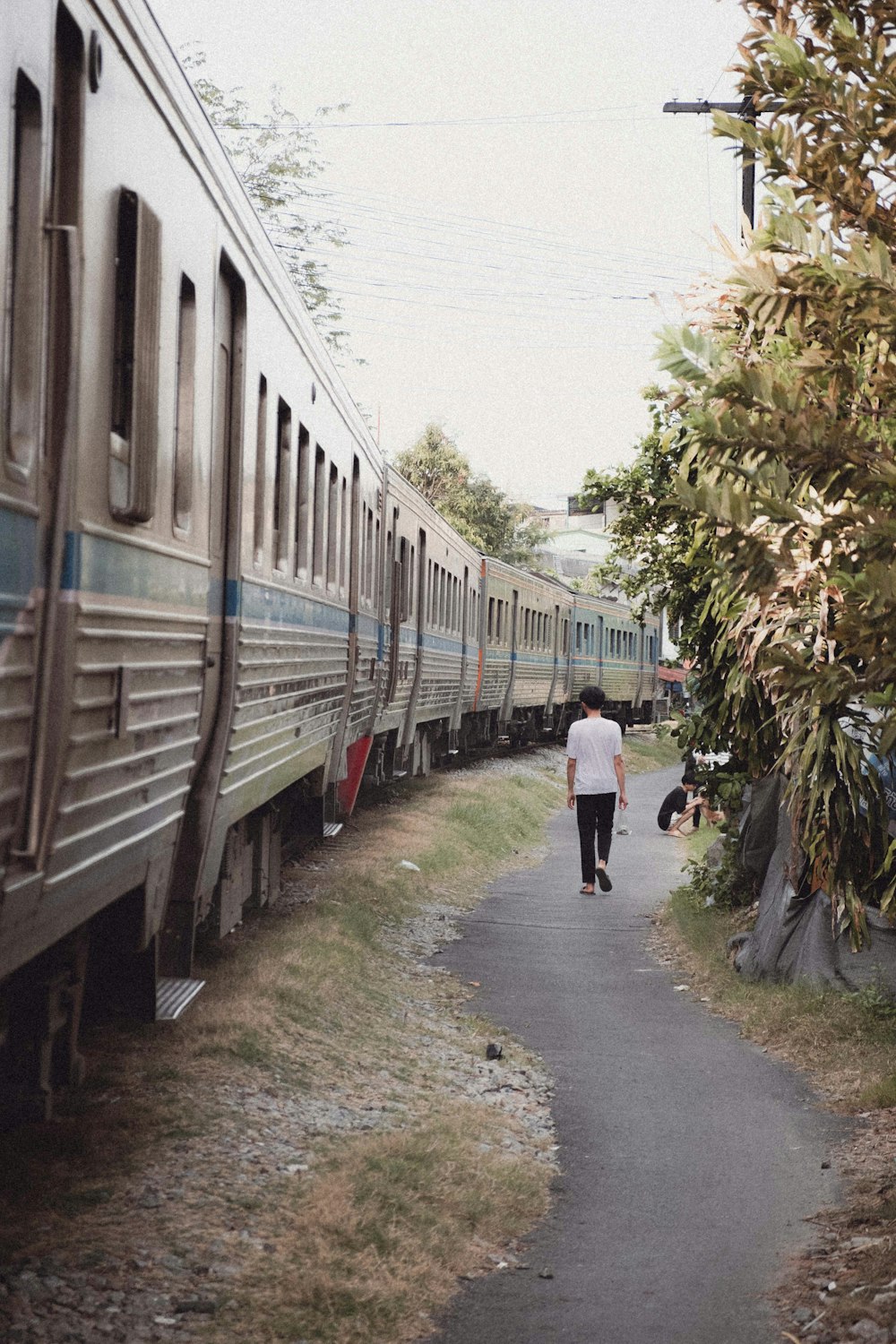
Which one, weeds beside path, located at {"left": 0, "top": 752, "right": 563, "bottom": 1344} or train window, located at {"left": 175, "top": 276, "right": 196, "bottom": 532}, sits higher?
train window, located at {"left": 175, "top": 276, "right": 196, "bottom": 532}

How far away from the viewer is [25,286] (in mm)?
3164

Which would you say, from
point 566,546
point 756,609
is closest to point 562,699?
point 756,609

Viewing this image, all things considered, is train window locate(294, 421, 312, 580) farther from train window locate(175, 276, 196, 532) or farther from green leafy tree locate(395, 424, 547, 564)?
green leafy tree locate(395, 424, 547, 564)

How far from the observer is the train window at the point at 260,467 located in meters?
6.51

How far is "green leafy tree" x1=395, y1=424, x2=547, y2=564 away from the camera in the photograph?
1892 inches

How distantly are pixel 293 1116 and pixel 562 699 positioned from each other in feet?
96.1

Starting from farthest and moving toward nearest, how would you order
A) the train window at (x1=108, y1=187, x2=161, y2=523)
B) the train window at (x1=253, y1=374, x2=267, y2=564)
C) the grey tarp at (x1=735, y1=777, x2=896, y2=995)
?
the grey tarp at (x1=735, y1=777, x2=896, y2=995) → the train window at (x1=253, y1=374, x2=267, y2=564) → the train window at (x1=108, y1=187, x2=161, y2=523)

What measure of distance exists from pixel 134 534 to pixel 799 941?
5243mm


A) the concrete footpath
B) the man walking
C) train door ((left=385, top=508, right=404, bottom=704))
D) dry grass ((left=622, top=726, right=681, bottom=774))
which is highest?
train door ((left=385, top=508, right=404, bottom=704))

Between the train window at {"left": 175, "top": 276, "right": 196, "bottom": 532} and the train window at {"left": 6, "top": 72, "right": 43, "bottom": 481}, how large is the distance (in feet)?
5.35

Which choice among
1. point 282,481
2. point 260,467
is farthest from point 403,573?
point 260,467

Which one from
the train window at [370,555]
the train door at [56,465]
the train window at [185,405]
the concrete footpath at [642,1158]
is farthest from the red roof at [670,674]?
the train door at [56,465]

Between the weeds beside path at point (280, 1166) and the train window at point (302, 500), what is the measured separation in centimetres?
200

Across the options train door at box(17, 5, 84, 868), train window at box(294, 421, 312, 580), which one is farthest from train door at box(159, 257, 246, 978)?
train door at box(17, 5, 84, 868)
